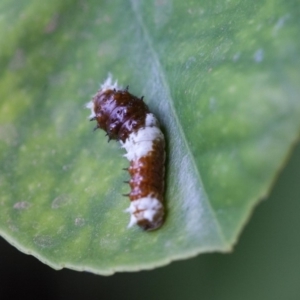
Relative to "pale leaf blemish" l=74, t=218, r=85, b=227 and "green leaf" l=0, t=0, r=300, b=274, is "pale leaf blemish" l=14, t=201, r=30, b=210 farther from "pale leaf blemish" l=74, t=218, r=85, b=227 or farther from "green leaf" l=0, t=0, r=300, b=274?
"pale leaf blemish" l=74, t=218, r=85, b=227

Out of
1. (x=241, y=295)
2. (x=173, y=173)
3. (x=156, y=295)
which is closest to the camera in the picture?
(x=173, y=173)

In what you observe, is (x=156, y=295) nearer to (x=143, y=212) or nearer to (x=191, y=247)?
(x=143, y=212)

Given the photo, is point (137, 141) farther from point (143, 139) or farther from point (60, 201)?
point (60, 201)

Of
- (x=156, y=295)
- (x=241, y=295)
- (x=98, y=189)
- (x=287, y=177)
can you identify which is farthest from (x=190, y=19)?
(x=156, y=295)

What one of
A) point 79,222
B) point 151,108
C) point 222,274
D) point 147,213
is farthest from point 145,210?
point 222,274

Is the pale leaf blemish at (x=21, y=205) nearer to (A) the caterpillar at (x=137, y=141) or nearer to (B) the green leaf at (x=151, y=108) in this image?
(B) the green leaf at (x=151, y=108)

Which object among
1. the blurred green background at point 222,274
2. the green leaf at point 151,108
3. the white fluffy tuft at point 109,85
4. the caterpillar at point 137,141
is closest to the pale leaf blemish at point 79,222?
the green leaf at point 151,108
